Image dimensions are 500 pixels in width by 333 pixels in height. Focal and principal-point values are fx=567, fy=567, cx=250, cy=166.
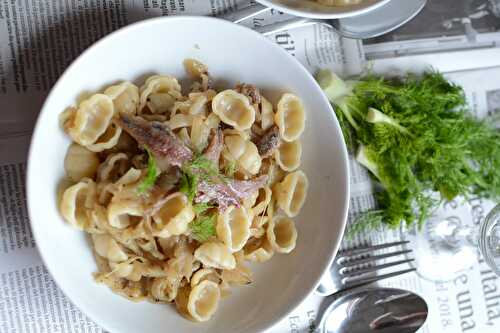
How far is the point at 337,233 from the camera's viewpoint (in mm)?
1246

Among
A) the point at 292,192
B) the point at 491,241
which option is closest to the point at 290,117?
the point at 292,192

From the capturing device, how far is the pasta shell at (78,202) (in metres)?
1.07

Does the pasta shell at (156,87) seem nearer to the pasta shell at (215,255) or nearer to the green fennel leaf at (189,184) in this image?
the green fennel leaf at (189,184)

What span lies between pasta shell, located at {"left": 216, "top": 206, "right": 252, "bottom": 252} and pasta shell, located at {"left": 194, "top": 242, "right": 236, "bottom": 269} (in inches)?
0.6

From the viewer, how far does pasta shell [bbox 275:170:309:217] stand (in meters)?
1.25

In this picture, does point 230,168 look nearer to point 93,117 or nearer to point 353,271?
point 93,117

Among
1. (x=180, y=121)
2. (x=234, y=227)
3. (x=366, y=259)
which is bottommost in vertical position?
(x=366, y=259)

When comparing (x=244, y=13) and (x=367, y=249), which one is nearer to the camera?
(x=244, y=13)

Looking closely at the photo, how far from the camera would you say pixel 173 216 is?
110 centimetres

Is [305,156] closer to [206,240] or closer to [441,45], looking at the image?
[206,240]

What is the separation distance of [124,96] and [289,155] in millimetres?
383

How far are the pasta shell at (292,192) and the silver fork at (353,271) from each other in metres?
0.24

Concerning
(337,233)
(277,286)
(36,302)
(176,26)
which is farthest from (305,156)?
(36,302)

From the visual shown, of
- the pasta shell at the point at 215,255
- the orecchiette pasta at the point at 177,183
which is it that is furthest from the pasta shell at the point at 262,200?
the pasta shell at the point at 215,255
